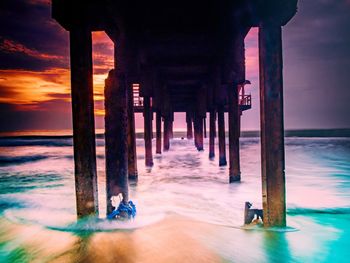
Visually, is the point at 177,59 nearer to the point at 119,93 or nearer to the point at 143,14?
the point at 143,14

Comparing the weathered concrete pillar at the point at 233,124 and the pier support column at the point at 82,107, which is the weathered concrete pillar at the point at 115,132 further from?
the weathered concrete pillar at the point at 233,124

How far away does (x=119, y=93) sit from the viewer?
12.3 feet

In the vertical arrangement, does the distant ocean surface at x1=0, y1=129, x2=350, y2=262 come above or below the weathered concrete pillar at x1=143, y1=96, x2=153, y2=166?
below

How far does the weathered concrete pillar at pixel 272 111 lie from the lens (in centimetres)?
310

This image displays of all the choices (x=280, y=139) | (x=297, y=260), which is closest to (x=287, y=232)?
(x=297, y=260)

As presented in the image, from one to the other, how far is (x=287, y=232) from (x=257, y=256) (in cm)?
65

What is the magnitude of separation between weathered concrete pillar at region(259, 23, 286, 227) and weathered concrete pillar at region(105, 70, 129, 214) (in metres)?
1.68

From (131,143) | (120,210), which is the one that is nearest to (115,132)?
(120,210)

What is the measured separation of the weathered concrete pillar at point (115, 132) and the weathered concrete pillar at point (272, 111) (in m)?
1.68

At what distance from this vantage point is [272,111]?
3107 mm

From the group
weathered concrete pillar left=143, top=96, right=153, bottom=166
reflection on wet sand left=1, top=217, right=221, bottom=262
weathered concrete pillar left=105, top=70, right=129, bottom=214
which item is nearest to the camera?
reflection on wet sand left=1, top=217, right=221, bottom=262

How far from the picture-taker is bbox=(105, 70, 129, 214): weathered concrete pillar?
3.72 metres

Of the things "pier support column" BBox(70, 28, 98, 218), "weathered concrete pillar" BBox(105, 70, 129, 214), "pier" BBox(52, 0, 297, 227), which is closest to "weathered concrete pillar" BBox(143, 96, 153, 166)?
"pier" BBox(52, 0, 297, 227)

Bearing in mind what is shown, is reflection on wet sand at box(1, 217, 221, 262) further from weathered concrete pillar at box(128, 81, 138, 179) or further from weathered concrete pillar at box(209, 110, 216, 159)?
weathered concrete pillar at box(209, 110, 216, 159)
